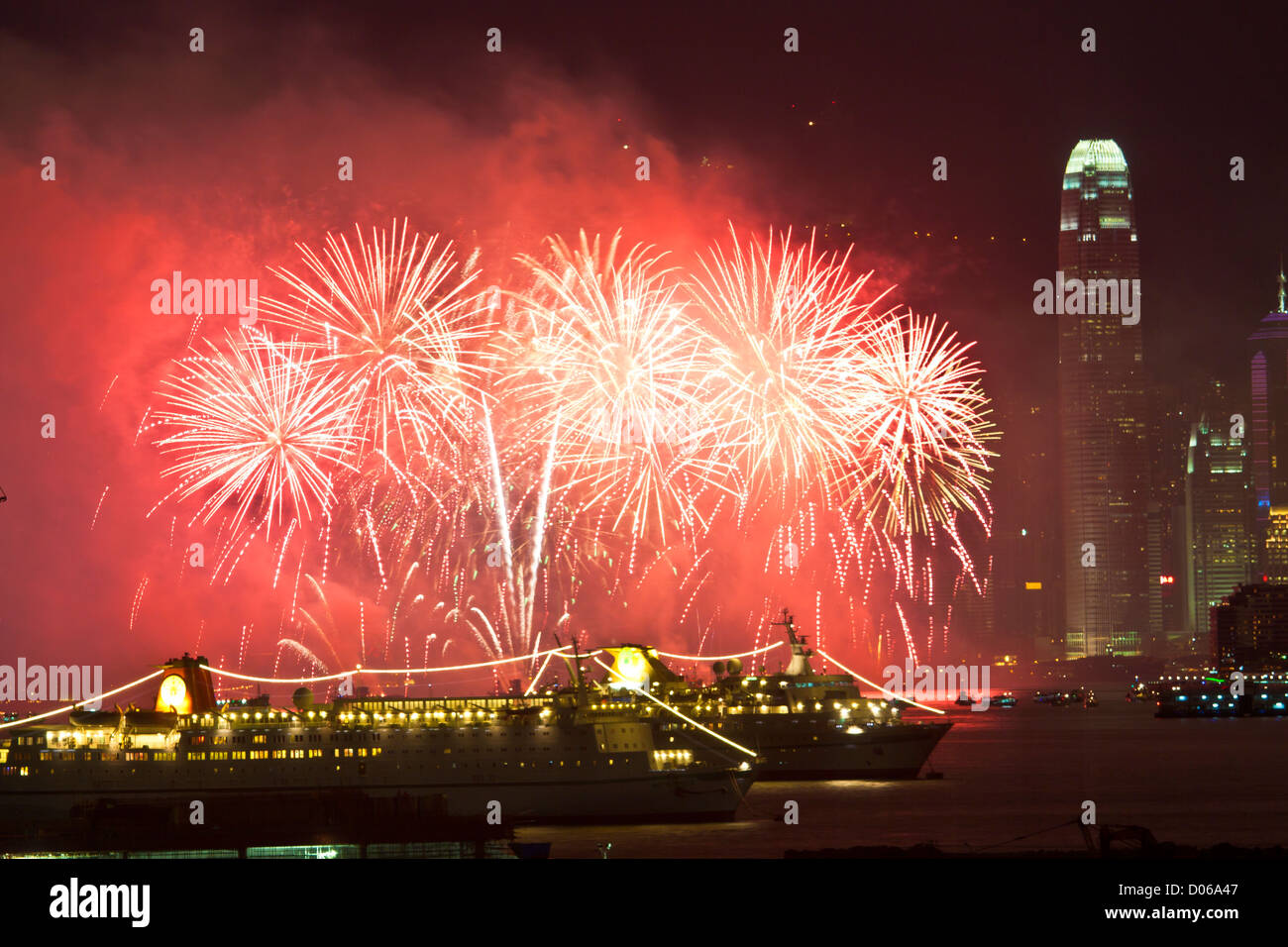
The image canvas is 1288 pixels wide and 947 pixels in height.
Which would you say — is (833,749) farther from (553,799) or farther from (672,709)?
(553,799)

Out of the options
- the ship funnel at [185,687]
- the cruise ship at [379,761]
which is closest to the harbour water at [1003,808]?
the cruise ship at [379,761]

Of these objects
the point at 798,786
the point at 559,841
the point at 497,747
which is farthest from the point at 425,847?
the point at 798,786

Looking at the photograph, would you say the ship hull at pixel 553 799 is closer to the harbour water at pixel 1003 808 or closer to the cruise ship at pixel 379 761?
the cruise ship at pixel 379 761

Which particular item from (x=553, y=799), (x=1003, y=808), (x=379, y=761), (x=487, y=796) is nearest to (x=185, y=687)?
(x=379, y=761)

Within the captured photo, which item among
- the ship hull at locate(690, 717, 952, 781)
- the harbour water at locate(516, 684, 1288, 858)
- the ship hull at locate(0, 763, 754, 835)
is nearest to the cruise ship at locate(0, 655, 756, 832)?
the ship hull at locate(0, 763, 754, 835)
